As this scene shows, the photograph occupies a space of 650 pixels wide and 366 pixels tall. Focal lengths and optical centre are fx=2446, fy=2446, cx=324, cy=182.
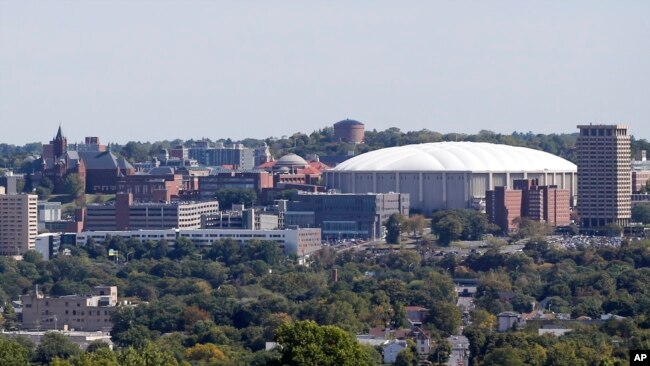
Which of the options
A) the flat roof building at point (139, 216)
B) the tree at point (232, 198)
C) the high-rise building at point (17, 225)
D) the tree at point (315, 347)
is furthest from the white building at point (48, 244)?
the tree at point (315, 347)

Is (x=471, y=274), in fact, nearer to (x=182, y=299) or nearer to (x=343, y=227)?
(x=182, y=299)

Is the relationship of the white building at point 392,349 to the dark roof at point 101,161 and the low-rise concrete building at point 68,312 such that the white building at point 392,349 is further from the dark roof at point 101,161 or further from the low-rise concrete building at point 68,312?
the dark roof at point 101,161

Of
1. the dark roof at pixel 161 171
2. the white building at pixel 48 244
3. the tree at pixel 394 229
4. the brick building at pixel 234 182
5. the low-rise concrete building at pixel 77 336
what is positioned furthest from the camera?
the dark roof at pixel 161 171

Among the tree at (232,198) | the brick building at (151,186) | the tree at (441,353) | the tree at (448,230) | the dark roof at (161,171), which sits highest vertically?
the dark roof at (161,171)

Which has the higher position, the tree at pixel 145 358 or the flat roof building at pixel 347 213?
the flat roof building at pixel 347 213

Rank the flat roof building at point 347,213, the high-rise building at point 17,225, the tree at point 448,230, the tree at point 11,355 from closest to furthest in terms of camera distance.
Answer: the tree at point 11,355
the tree at point 448,230
the high-rise building at point 17,225
the flat roof building at point 347,213

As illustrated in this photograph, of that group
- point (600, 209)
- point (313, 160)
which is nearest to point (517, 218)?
point (600, 209)

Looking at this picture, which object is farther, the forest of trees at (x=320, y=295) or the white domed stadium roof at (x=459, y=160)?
the white domed stadium roof at (x=459, y=160)

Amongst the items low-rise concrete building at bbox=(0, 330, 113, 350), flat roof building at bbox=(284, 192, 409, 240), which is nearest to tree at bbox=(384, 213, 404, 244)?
flat roof building at bbox=(284, 192, 409, 240)
